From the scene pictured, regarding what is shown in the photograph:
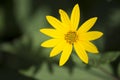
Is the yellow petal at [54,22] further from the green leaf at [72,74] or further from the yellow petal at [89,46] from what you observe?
the green leaf at [72,74]

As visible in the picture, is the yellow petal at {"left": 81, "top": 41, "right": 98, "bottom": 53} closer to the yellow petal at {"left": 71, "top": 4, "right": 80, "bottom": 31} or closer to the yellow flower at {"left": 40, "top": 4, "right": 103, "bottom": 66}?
the yellow flower at {"left": 40, "top": 4, "right": 103, "bottom": 66}

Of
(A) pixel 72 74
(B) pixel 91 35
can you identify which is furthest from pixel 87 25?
(A) pixel 72 74

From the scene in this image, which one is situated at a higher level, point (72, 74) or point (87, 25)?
point (87, 25)

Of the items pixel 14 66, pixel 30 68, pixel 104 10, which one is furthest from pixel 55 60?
pixel 104 10

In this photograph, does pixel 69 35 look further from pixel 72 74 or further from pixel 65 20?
pixel 72 74

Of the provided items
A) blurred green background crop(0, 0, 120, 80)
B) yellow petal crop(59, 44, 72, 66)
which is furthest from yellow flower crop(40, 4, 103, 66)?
blurred green background crop(0, 0, 120, 80)

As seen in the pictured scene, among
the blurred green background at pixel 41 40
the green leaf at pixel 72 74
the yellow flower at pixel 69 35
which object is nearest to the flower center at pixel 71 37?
the yellow flower at pixel 69 35
